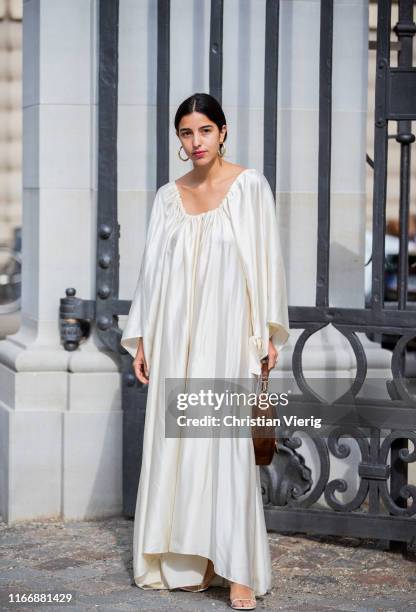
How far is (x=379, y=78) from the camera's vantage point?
19.6 ft

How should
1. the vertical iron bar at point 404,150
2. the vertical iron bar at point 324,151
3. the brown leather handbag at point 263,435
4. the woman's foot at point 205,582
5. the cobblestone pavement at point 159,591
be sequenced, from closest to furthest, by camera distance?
the brown leather handbag at point 263,435 → the cobblestone pavement at point 159,591 → the woman's foot at point 205,582 → the vertical iron bar at point 404,150 → the vertical iron bar at point 324,151

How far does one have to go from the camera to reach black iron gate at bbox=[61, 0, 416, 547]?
5.97 metres

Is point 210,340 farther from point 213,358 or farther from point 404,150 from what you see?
point 404,150

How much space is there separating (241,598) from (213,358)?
0.99 m

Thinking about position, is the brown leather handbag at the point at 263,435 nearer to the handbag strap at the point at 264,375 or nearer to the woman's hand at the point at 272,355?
the handbag strap at the point at 264,375

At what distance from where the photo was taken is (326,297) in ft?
20.2

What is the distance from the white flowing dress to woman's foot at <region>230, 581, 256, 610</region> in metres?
0.04

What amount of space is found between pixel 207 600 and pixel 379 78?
2.56m

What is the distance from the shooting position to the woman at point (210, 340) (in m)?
5.16

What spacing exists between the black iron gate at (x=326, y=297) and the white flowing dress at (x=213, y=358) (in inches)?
35.4

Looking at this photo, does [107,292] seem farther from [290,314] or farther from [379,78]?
[379,78]

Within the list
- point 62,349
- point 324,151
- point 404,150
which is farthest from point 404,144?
point 62,349

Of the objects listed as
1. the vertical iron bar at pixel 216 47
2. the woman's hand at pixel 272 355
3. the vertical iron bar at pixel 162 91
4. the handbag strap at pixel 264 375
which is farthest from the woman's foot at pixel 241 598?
the vertical iron bar at pixel 216 47

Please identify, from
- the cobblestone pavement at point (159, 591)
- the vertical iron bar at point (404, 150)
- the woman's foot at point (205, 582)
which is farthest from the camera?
the vertical iron bar at point (404, 150)
